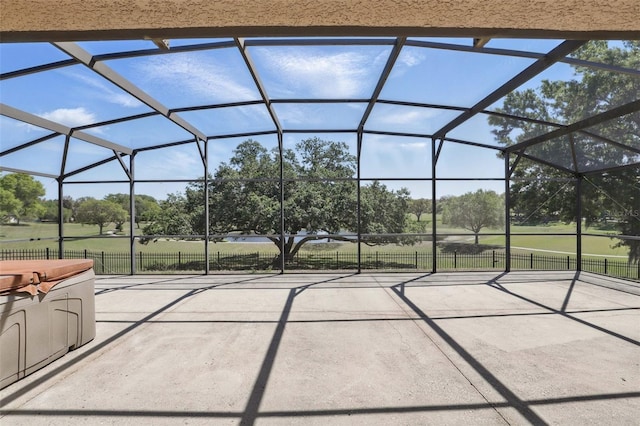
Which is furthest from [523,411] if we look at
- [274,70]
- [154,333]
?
[274,70]

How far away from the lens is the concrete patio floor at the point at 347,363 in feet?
7.72

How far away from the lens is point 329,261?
49.5 ft

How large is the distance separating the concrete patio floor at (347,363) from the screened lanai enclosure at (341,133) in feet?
8.47

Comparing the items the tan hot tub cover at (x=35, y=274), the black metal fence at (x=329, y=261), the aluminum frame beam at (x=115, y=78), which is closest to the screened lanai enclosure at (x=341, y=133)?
the aluminum frame beam at (x=115, y=78)

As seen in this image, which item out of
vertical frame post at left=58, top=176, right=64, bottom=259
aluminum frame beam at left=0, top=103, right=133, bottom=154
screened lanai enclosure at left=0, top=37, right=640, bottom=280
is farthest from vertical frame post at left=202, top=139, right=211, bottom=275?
vertical frame post at left=58, top=176, right=64, bottom=259

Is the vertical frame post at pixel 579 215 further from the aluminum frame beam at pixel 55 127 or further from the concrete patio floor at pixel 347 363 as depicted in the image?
the aluminum frame beam at pixel 55 127

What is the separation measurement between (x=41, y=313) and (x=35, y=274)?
403 millimetres

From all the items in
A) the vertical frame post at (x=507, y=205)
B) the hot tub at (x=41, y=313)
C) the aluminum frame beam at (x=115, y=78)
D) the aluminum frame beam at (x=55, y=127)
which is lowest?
the hot tub at (x=41, y=313)

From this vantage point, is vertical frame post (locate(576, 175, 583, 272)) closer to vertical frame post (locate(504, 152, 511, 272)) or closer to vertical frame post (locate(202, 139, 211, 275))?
vertical frame post (locate(504, 152, 511, 272))

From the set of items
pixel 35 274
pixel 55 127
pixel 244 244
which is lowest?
pixel 244 244

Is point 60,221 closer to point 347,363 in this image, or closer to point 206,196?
point 206,196

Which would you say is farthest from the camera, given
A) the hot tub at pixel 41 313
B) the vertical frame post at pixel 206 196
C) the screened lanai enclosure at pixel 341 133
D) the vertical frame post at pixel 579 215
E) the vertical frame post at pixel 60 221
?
the vertical frame post at pixel 579 215

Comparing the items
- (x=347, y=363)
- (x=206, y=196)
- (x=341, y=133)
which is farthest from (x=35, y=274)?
(x=341, y=133)

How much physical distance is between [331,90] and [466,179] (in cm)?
Answer: 425
